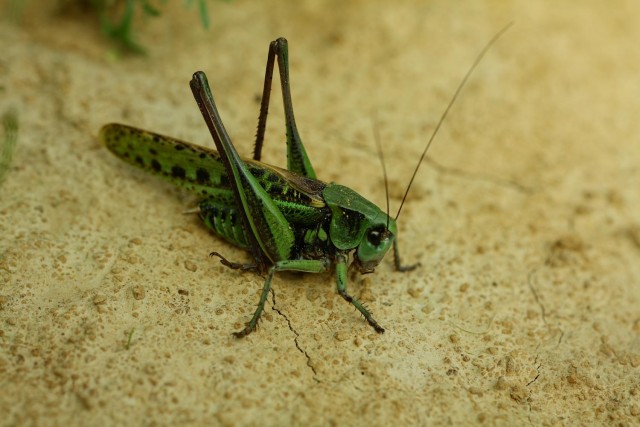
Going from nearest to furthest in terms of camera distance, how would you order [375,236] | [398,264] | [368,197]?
[375,236], [398,264], [368,197]

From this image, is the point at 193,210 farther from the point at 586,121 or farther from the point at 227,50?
the point at 586,121

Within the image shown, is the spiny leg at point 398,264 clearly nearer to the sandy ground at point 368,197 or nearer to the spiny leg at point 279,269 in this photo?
the sandy ground at point 368,197

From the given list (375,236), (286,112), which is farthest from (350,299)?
(286,112)

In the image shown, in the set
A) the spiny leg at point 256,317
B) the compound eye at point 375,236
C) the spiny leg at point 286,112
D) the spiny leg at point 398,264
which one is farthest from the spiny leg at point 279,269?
the spiny leg at point 286,112

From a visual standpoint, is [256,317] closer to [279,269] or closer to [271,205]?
[279,269]

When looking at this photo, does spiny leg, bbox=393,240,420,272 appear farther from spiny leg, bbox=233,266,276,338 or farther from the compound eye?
spiny leg, bbox=233,266,276,338

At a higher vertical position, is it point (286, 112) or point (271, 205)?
point (286, 112)

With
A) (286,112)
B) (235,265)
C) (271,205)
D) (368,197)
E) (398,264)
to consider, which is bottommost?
(235,265)
